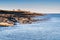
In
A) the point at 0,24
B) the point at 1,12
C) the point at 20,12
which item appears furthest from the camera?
the point at 20,12

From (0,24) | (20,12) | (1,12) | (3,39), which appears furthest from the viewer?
(20,12)

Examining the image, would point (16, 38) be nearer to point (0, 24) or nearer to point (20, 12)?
point (0, 24)

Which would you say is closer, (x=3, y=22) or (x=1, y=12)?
(x=3, y=22)

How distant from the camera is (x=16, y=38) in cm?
2022

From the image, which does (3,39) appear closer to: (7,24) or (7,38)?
(7,38)

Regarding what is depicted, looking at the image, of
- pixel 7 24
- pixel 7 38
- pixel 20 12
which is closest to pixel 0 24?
pixel 7 24

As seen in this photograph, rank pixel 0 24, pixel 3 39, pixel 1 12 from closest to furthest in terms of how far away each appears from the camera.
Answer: pixel 3 39, pixel 0 24, pixel 1 12

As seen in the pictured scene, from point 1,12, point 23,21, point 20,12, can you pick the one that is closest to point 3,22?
point 23,21

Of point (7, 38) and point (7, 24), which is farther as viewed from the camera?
point (7, 24)

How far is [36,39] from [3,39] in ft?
7.97

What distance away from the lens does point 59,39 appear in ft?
64.8

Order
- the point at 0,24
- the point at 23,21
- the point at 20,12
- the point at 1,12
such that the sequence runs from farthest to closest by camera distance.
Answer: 1. the point at 20,12
2. the point at 1,12
3. the point at 23,21
4. the point at 0,24

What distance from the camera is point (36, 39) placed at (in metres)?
20.0

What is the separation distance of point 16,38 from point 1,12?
965 inches
